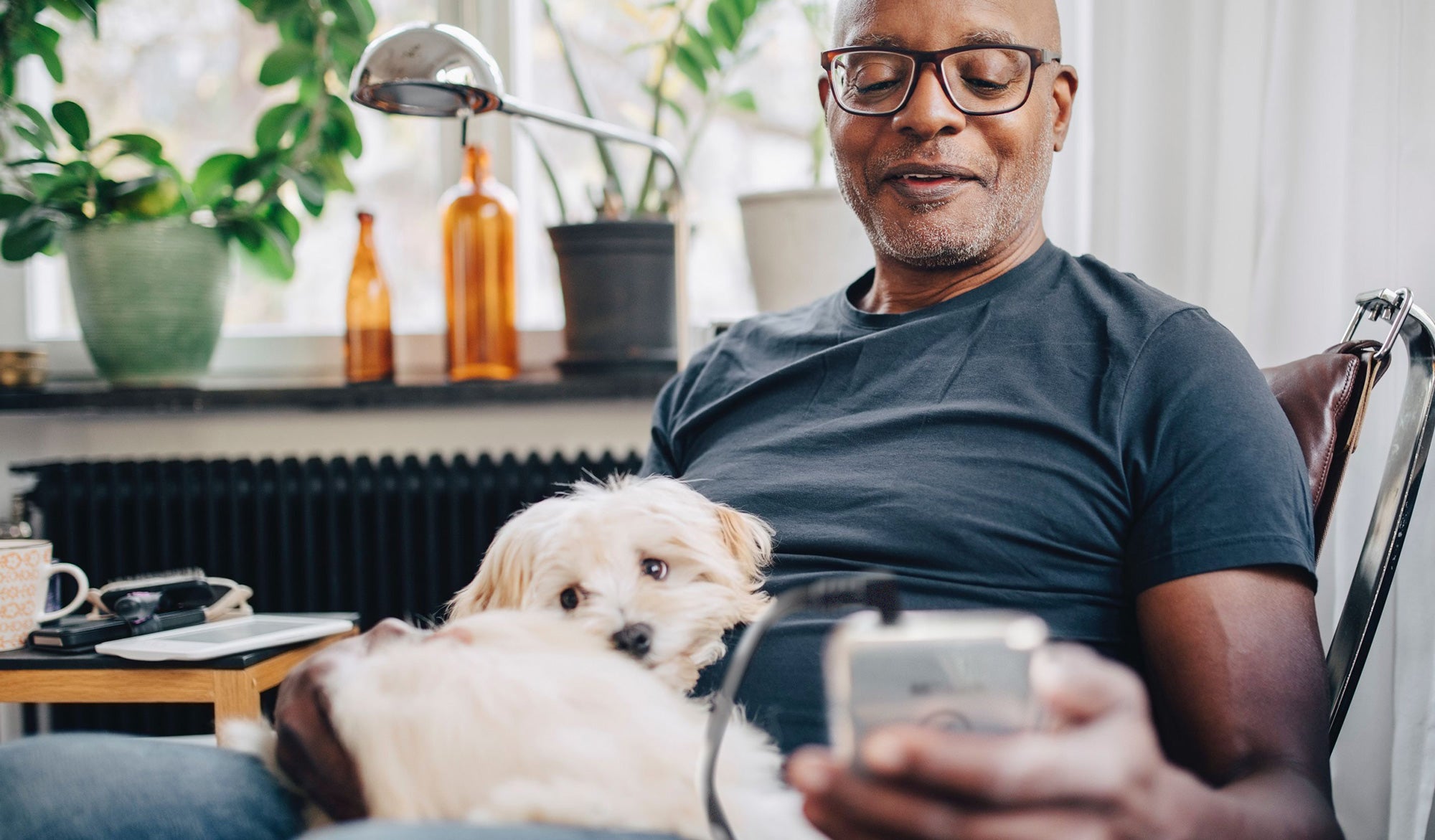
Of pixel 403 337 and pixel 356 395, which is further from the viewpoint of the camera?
pixel 403 337

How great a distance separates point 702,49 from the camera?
6.92 feet

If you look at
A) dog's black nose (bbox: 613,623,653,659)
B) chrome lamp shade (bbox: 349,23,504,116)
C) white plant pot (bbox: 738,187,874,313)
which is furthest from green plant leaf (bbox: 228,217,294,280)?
dog's black nose (bbox: 613,623,653,659)

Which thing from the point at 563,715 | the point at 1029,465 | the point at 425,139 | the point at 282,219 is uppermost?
the point at 425,139

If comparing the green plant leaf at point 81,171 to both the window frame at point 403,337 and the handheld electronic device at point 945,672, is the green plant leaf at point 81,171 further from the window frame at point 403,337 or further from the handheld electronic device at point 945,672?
the handheld electronic device at point 945,672

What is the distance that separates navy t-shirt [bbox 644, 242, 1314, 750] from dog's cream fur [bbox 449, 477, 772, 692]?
0.24 feet

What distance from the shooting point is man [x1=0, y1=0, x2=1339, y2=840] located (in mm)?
521

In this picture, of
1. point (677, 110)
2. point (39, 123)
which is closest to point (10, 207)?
point (39, 123)

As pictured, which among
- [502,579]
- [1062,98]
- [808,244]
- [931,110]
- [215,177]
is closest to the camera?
[502,579]

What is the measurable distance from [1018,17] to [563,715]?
3.02ft

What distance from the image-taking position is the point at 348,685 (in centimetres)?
69

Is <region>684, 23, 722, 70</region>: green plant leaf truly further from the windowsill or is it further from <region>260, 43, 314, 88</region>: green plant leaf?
<region>260, 43, 314, 88</region>: green plant leaf

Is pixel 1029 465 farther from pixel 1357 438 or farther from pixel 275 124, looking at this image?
pixel 275 124

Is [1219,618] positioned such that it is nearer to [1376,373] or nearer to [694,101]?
[1376,373]

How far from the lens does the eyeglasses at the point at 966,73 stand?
115cm
